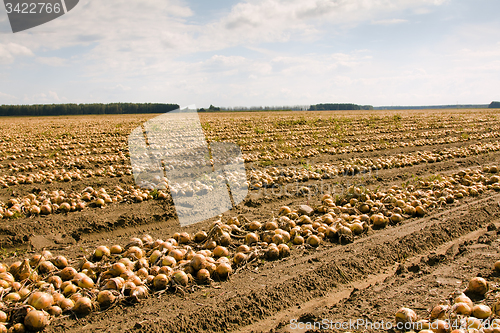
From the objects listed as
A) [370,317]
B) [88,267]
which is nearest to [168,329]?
[88,267]

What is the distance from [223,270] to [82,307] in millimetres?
1279

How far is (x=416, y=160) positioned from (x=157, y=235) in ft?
28.4

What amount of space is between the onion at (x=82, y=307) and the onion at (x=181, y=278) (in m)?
0.75

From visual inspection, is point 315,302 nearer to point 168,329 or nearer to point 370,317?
point 370,317

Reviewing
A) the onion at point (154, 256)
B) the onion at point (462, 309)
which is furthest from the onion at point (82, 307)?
the onion at point (462, 309)

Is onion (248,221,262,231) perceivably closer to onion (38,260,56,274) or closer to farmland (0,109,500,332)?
farmland (0,109,500,332)

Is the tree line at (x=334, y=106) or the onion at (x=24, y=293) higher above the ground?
the tree line at (x=334, y=106)

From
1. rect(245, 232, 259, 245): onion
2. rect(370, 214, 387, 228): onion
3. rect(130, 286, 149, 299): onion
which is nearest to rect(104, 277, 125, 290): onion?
rect(130, 286, 149, 299): onion

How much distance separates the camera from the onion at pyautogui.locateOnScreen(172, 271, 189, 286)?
9.57 ft

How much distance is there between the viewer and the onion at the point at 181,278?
2918 mm

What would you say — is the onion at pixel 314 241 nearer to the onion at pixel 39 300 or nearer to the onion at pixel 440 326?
the onion at pixel 440 326

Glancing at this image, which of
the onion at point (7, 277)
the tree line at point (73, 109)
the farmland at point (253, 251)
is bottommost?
the farmland at point (253, 251)

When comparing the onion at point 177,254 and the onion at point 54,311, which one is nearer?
the onion at point 54,311

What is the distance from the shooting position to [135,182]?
24.2 feet
